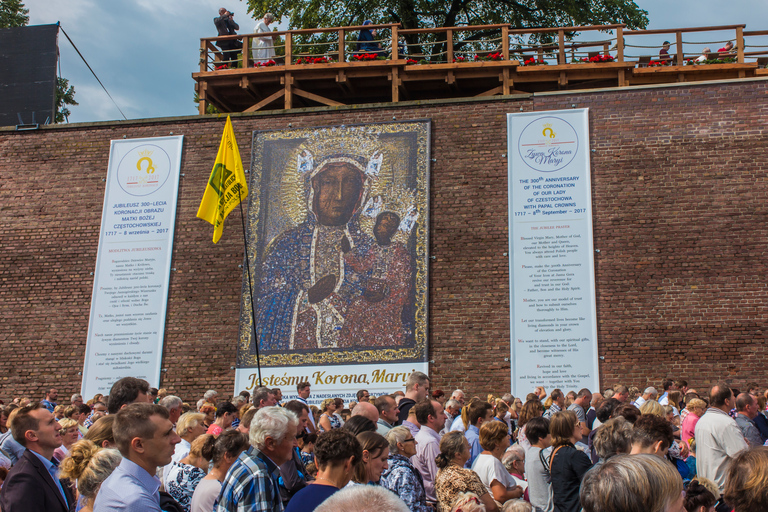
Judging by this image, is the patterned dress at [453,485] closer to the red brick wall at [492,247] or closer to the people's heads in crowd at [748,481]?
the people's heads in crowd at [748,481]

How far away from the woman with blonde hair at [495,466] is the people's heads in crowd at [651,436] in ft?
4.00

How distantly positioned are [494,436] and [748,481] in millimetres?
3106

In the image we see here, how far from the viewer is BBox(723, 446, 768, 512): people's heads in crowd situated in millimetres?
3168

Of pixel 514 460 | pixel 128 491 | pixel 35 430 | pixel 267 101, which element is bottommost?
pixel 514 460

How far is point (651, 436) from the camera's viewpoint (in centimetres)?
510

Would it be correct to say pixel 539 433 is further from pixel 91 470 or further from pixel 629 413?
pixel 91 470

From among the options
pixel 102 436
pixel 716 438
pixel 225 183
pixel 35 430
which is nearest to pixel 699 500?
pixel 716 438

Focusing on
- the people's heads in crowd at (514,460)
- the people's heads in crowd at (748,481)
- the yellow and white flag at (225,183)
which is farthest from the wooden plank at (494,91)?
the people's heads in crowd at (748,481)

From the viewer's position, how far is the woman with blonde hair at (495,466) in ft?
19.7

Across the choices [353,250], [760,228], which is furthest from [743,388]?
[353,250]

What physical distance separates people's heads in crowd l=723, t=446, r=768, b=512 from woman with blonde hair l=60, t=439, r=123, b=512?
3262 millimetres

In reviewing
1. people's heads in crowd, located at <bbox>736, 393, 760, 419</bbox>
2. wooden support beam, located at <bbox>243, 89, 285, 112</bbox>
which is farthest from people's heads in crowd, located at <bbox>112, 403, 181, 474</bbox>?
wooden support beam, located at <bbox>243, 89, 285, 112</bbox>

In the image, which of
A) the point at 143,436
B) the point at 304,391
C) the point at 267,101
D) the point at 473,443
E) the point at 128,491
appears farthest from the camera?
the point at 267,101

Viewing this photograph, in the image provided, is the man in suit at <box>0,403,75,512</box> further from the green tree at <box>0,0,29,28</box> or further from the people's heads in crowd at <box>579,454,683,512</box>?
the green tree at <box>0,0,29,28</box>
